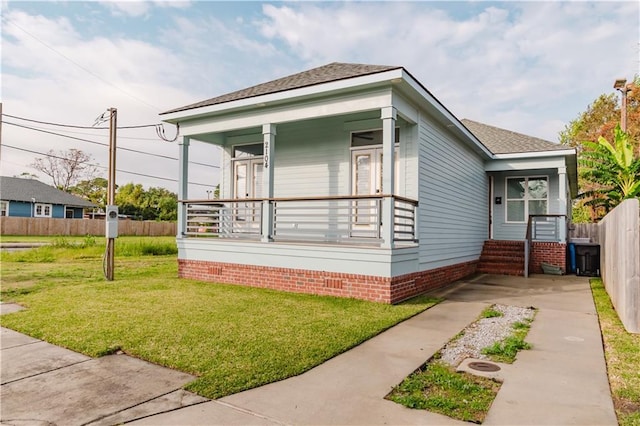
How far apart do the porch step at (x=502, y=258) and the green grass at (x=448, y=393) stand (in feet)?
30.8

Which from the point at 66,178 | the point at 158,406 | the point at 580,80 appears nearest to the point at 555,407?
the point at 158,406

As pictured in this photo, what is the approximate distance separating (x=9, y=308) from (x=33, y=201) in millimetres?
41085

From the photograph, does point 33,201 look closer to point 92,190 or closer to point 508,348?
point 92,190

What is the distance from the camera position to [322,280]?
24.5 feet

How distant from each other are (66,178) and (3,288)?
159 feet

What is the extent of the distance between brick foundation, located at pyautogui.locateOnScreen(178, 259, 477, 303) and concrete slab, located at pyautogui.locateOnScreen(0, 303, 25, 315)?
11.4 feet

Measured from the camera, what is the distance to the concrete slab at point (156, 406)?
8.90 ft

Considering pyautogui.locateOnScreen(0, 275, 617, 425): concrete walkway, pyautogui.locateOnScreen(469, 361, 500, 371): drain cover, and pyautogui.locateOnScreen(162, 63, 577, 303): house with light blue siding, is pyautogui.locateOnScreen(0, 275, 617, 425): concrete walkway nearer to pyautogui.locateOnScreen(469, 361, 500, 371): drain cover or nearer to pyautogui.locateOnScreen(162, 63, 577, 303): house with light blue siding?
pyautogui.locateOnScreen(469, 361, 500, 371): drain cover

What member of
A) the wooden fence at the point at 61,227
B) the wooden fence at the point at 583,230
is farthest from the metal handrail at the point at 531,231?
the wooden fence at the point at 61,227

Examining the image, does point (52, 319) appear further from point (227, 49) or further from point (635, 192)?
point (635, 192)

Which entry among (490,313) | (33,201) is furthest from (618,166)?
(33,201)

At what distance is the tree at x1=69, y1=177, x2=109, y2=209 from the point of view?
51.9 m

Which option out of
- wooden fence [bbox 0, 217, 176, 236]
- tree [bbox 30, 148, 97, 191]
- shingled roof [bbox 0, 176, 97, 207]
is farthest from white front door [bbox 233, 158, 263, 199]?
tree [bbox 30, 148, 97, 191]

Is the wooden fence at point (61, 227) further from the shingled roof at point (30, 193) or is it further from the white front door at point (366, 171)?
the white front door at point (366, 171)
